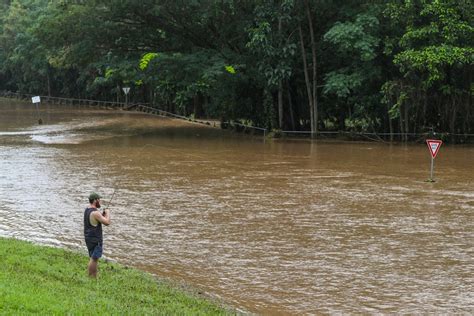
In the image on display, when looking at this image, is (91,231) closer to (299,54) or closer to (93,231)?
(93,231)

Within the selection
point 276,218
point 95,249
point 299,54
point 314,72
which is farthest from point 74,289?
point 299,54

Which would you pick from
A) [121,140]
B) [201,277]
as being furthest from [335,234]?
[121,140]

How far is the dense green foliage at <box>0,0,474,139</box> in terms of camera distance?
3158 cm

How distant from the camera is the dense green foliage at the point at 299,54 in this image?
3158cm

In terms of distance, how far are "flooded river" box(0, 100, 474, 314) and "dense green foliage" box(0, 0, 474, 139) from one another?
11.5 feet

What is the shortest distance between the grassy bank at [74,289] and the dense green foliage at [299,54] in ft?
73.7

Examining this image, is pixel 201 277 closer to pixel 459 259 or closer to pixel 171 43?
pixel 459 259

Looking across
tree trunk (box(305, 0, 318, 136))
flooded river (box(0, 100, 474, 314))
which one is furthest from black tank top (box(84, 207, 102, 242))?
tree trunk (box(305, 0, 318, 136))

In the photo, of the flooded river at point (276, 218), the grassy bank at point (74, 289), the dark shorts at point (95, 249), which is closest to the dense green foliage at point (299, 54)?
the flooded river at point (276, 218)

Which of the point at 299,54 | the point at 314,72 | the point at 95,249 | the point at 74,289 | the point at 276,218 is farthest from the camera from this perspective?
the point at 299,54

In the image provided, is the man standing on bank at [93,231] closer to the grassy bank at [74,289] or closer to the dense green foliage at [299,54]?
the grassy bank at [74,289]

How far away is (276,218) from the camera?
654 inches

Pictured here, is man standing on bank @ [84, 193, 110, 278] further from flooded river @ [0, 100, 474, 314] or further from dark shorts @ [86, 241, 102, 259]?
flooded river @ [0, 100, 474, 314]

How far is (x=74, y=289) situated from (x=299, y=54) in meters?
30.2
